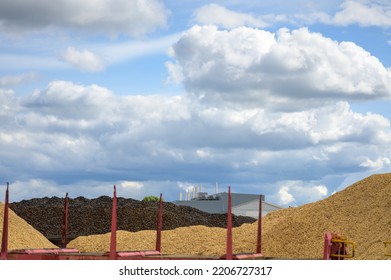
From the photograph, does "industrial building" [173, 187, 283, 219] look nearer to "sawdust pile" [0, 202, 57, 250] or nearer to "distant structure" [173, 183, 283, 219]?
"distant structure" [173, 183, 283, 219]

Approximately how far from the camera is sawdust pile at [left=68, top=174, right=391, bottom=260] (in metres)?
25.8

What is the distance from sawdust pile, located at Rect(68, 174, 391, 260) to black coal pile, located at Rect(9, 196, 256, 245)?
337 inches

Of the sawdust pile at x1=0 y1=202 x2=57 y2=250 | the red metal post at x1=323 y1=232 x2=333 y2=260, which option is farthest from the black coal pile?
the red metal post at x1=323 y1=232 x2=333 y2=260

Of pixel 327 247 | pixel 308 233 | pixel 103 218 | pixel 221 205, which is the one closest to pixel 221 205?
pixel 221 205

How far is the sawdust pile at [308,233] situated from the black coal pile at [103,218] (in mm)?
8566

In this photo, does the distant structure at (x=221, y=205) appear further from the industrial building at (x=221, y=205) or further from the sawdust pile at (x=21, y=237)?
the sawdust pile at (x=21, y=237)

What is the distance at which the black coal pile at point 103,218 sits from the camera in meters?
42.1

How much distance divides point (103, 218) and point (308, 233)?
19.8 meters

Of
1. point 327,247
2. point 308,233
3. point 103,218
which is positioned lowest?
point 327,247

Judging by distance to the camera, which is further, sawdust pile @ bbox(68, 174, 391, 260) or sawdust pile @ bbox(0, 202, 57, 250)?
sawdust pile @ bbox(0, 202, 57, 250)

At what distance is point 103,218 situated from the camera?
43.8 metres

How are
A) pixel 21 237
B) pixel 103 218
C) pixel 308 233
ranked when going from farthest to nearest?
pixel 103 218, pixel 21 237, pixel 308 233

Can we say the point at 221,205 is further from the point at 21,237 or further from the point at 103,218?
the point at 21,237

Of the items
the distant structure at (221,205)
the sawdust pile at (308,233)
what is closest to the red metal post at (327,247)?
the sawdust pile at (308,233)
